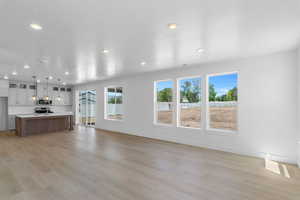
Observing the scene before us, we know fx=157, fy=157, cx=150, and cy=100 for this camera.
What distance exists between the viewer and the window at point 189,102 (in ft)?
17.9

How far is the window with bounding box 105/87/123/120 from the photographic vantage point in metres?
8.20

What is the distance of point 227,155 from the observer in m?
4.38

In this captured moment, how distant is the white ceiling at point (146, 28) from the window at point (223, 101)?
916 millimetres

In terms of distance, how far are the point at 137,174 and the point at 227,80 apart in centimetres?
381

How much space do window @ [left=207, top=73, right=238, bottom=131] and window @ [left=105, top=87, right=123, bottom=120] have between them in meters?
4.56

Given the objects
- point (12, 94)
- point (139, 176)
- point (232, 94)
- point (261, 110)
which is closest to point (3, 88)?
point (12, 94)

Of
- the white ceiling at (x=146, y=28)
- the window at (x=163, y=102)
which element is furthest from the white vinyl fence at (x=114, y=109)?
the white ceiling at (x=146, y=28)

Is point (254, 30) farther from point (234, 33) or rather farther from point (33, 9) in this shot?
point (33, 9)

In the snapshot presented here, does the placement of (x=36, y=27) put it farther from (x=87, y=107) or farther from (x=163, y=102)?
(x=87, y=107)

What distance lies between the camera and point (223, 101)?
195 inches

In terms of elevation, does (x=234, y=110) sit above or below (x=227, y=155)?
above

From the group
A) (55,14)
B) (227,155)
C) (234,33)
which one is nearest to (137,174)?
(227,155)

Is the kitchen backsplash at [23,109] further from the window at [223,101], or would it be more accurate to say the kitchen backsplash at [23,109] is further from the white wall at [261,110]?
the window at [223,101]

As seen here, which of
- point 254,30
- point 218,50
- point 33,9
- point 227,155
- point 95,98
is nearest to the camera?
point 33,9
